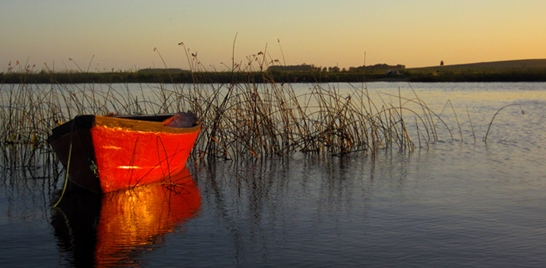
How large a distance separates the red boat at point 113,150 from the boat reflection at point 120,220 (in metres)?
0.20

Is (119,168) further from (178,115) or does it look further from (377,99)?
(377,99)

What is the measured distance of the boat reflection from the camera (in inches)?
223

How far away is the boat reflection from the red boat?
20cm

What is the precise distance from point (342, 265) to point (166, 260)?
4.98ft

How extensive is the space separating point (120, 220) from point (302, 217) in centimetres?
203

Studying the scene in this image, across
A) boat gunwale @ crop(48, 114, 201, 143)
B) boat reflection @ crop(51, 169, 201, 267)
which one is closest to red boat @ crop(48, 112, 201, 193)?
boat gunwale @ crop(48, 114, 201, 143)

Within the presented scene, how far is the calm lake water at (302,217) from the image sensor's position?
218 inches

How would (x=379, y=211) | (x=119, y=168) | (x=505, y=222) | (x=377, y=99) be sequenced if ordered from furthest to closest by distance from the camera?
(x=377, y=99) → (x=119, y=168) → (x=379, y=211) → (x=505, y=222)

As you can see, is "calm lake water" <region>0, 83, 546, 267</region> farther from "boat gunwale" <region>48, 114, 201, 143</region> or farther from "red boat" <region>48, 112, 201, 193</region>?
"boat gunwale" <region>48, 114, 201, 143</region>

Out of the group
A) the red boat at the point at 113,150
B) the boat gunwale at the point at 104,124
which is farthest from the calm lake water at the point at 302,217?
the boat gunwale at the point at 104,124

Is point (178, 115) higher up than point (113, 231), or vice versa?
point (178, 115)

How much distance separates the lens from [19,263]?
17.5 ft

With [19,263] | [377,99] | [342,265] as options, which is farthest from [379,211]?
[377,99]

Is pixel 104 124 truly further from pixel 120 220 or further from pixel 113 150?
pixel 120 220
